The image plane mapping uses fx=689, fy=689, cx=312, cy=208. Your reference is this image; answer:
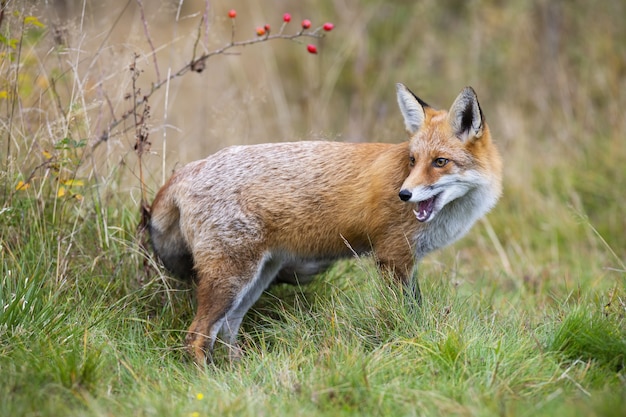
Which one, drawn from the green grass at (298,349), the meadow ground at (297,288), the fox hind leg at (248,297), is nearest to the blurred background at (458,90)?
the meadow ground at (297,288)

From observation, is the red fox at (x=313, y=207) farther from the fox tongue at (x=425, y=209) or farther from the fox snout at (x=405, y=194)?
the fox snout at (x=405, y=194)

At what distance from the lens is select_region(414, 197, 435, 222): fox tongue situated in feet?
15.9

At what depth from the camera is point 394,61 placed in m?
10.8

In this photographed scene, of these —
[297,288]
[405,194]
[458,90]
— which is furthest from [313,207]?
[458,90]

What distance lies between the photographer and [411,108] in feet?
17.4

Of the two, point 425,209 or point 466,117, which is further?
point 466,117

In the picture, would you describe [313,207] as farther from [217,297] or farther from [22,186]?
[22,186]

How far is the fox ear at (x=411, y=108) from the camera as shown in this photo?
5.26 metres

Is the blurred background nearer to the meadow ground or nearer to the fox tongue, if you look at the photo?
the meadow ground

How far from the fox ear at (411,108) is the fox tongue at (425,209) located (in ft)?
2.19

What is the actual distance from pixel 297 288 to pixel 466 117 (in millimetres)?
1888

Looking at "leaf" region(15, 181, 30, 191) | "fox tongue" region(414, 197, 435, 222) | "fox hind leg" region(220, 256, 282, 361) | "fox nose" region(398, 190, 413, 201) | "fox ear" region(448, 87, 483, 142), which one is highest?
"fox ear" region(448, 87, 483, 142)

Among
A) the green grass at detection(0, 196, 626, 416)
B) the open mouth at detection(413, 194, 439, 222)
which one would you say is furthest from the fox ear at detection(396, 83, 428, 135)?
the green grass at detection(0, 196, 626, 416)

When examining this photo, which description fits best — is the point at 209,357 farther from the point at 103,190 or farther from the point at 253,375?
the point at 103,190
